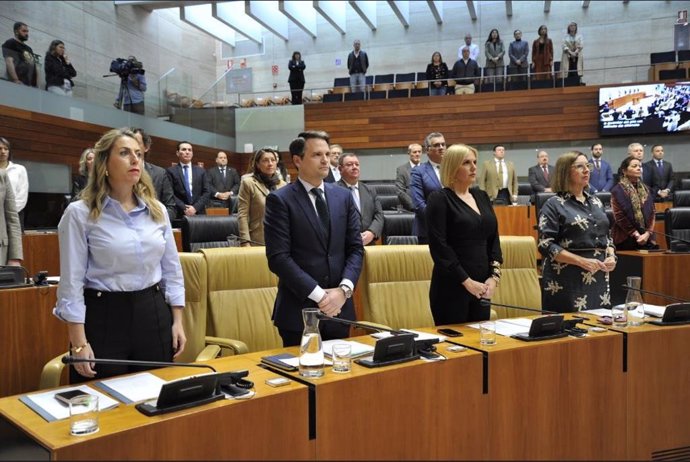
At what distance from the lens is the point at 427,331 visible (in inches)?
89.9

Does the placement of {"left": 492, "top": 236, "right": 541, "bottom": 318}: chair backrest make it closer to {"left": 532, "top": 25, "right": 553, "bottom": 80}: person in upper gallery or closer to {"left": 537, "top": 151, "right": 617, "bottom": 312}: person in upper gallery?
{"left": 537, "top": 151, "right": 617, "bottom": 312}: person in upper gallery

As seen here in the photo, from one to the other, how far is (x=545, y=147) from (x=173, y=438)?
10.1 metres

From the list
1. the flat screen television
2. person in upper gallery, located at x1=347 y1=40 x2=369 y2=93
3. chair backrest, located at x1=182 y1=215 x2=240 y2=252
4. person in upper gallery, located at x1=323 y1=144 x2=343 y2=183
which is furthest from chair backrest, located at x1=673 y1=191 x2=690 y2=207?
person in upper gallery, located at x1=347 y1=40 x2=369 y2=93

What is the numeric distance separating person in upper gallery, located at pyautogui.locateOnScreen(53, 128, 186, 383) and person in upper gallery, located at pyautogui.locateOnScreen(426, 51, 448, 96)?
9.53 metres

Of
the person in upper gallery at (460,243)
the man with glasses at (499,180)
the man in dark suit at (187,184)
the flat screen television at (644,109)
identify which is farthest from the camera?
the flat screen television at (644,109)

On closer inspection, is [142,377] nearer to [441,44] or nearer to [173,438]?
[173,438]

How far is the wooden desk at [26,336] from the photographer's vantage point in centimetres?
270

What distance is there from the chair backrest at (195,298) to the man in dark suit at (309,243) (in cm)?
45

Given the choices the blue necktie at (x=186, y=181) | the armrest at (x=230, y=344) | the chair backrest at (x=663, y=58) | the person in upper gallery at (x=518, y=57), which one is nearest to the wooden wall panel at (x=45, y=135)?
the blue necktie at (x=186, y=181)

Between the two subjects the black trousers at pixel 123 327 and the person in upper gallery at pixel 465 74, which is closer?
the black trousers at pixel 123 327

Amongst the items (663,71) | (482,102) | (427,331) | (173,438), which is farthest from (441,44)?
(173,438)

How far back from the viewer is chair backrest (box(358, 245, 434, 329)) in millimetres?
2926

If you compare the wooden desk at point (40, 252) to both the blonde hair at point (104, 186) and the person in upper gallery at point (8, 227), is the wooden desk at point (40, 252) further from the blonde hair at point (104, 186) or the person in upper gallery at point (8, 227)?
the blonde hair at point (104, 186)

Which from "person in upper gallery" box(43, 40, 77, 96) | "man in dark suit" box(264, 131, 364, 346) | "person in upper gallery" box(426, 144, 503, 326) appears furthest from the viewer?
"person in upper gallery" box(43, 40, 77, 96)
